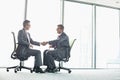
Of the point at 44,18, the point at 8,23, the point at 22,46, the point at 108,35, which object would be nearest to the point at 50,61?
the point at 22,46

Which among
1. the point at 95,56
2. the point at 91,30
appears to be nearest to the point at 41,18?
the point at 91,30

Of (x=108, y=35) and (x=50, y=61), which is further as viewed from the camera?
(x=108, y=35)

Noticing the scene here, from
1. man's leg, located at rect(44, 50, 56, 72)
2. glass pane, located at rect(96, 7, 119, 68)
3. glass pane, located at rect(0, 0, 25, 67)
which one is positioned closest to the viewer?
man's leg, located at rect(44, 50, 56, 72)

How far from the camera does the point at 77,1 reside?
334 inches

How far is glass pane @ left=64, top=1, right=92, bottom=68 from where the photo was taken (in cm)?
883

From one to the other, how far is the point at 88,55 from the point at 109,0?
245 centimetres

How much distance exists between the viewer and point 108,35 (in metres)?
9.82

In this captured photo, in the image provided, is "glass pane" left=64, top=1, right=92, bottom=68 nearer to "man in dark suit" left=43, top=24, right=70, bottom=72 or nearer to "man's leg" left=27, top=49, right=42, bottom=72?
"man in dark suit" left=43, top=24, right=70, bottom=72

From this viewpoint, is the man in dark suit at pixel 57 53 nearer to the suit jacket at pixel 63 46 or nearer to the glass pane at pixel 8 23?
the suit jacket at pixel 63 46

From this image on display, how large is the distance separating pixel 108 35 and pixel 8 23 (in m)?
4.68

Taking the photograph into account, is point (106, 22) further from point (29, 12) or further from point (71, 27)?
point (29, 12)

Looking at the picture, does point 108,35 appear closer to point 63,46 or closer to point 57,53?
point 63,46

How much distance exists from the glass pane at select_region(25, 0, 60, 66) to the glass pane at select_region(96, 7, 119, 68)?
219 cm

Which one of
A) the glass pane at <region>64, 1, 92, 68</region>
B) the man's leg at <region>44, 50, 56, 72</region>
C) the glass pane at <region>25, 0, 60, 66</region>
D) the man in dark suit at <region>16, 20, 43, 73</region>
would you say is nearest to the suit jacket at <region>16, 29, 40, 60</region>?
the man in dark suit at <region>16, 20, 43, 73</region>
